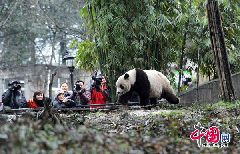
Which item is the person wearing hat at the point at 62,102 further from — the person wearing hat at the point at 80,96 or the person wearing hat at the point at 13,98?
the person wearing hat at the point at 13,98

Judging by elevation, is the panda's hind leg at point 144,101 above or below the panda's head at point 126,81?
below

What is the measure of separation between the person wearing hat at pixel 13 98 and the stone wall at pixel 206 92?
5.12 m

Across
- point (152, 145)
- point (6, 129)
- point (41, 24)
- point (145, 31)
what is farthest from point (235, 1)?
point (41, 24)

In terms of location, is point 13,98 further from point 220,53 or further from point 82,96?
point 220,53

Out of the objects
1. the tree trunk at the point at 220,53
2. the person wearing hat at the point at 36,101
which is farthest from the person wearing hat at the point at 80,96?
the tree trunk at the point at 220,53

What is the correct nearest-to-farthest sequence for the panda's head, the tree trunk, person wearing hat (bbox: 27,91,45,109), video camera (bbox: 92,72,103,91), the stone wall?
the tree trunk < person wearing hat (bbox: 27,91,45,109) < the panda's head < video camera (bbox: 92,72,103,91) < the stone wall

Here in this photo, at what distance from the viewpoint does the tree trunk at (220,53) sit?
28.9 ft

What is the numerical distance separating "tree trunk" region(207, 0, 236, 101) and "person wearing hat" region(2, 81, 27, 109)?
337 cm

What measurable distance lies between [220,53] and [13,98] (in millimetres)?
3609

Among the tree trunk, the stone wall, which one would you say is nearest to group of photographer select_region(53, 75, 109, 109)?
the tree trunk

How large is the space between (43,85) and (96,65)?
459 inches

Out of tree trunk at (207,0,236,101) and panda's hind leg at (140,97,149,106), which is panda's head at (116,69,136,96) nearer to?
panda's hind leg at (140,97,149,106)

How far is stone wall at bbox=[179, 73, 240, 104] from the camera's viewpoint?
13.1 meters

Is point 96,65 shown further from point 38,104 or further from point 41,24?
point 41,24
